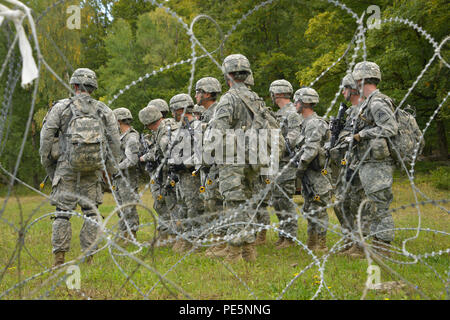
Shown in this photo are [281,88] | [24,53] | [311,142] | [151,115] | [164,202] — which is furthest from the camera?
[164,202]

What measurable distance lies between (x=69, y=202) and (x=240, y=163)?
86.8 inches

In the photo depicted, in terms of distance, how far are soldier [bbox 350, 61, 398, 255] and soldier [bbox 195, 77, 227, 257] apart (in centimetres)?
209

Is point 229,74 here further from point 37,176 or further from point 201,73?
point 37,176

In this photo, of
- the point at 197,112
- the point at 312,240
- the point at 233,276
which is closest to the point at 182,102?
the point at 197,112

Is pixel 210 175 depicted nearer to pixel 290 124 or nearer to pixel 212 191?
pixel 212 191

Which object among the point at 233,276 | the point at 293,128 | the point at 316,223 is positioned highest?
the point at 293,128

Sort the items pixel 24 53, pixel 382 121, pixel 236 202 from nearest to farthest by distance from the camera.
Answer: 1. pixel 24 53
2. pixel 382 121
3. pixel 236 202

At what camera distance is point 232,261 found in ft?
20.2

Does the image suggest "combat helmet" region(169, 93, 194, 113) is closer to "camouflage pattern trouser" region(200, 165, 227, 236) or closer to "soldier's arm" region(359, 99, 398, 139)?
"camouflage pattern trouser" region(200, 165, 227, 236)

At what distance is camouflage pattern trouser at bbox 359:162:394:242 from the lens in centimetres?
604

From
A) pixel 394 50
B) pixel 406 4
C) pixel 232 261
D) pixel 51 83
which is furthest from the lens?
pixel 51 83

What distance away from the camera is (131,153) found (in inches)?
330

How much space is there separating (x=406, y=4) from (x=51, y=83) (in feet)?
55.5
